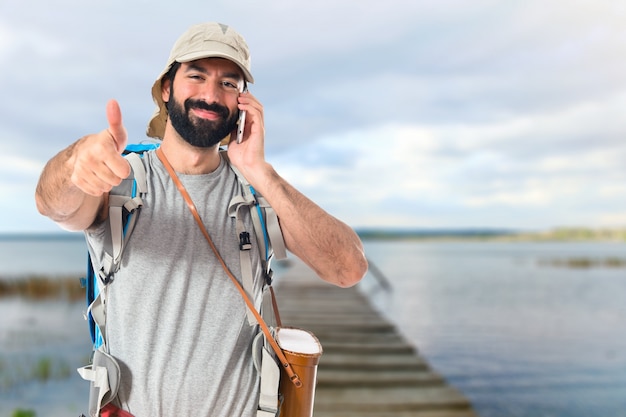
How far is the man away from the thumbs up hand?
10cm

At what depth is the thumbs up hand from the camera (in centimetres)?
160

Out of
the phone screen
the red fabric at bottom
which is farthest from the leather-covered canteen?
the phone screen

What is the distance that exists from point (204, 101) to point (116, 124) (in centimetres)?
49

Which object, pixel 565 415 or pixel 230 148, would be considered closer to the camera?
pixel 230 148

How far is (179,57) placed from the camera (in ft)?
6.82

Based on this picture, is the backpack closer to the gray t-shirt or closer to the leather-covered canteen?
the gray t-shirt

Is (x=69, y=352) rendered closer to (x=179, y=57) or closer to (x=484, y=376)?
Result: (x=484, y=376)

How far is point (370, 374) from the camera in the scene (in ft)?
24.9

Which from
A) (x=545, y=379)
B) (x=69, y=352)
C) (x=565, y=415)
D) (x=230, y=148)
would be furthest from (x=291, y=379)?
(x=69, y=352)

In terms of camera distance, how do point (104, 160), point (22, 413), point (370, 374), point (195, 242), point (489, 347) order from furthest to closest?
point (489, 347) → point (22, 413) → point (370, 374) → point (195, 242) → point (104, 160)

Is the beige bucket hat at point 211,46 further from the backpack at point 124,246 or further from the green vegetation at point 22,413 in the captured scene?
the green vegetation at point 22,413

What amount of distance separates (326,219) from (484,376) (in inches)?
462

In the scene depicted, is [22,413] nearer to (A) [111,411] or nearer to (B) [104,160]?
(A) [111,411]

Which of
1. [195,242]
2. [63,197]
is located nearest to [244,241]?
[195,242]
